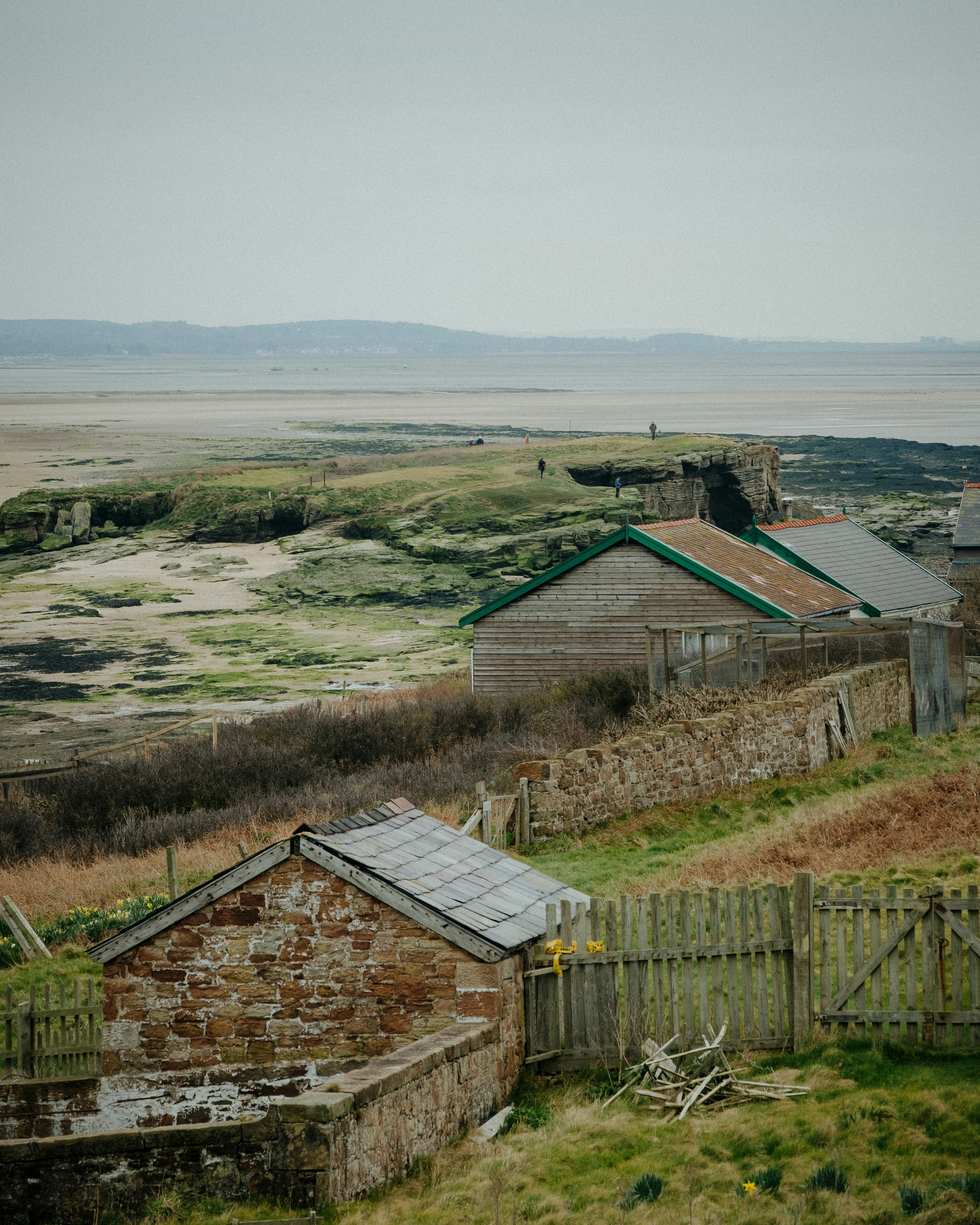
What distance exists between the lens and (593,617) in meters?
30.7

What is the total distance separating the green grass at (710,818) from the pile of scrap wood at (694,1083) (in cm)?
491

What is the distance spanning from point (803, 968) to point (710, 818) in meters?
10.1

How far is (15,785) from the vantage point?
2692cm

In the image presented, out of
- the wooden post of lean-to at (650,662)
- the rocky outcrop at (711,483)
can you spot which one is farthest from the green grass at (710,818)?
the rocky outcrop at (711,483)

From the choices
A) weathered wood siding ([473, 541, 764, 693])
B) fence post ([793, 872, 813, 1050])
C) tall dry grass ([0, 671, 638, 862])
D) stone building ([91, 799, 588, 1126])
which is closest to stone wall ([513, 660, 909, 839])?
tall dry grass ([0, 671, 638, 862])

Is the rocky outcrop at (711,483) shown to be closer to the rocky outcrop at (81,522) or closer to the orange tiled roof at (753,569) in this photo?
the rocky outcrop at (81,522)

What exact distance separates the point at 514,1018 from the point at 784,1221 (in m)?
2.94

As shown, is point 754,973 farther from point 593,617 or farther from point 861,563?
point 861,563

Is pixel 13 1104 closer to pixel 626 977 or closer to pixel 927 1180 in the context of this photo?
pixel 626 977

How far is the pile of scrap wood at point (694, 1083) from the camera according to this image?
9234mm

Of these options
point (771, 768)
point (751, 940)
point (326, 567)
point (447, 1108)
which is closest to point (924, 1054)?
point (751, 940)

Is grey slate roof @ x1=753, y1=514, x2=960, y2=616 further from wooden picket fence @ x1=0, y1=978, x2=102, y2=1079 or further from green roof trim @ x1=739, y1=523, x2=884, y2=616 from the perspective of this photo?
wooden picket fence @ x1=0, y1=978, x2=102, y2=1079

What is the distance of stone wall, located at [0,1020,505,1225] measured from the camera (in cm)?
779

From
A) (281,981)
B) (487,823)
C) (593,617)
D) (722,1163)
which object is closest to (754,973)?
(722,1163)
